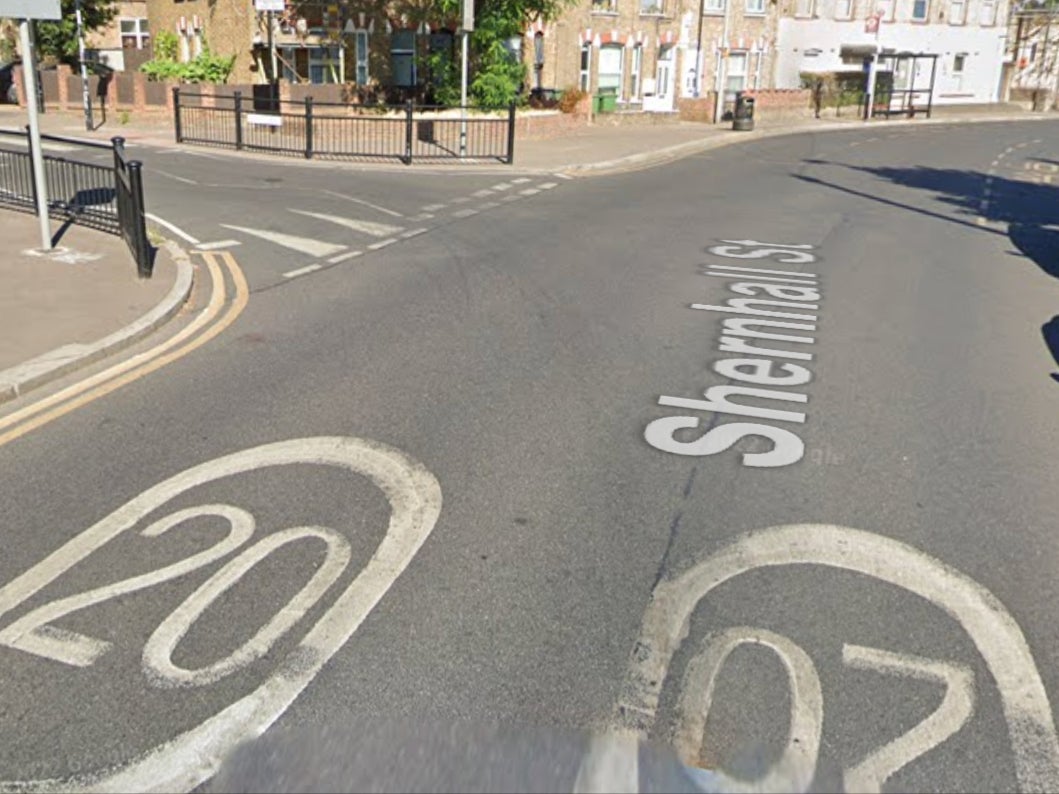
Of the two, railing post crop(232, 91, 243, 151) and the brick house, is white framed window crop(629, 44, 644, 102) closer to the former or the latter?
the brick house

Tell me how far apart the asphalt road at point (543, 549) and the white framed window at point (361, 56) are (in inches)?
930

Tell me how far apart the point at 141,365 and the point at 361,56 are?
2663cm

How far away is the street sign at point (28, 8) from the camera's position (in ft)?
32.2

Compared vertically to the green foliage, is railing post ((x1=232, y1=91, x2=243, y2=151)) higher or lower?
lower

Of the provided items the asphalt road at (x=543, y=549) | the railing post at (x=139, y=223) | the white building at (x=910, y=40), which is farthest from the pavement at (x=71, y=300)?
the white building at (x=910, y=40)

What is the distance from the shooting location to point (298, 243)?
42.3ft

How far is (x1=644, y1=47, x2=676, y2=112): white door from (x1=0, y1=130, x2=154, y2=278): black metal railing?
1124 inches

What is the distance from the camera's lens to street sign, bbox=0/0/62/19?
9812mm

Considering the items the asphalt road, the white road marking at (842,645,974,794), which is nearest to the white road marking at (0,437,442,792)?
the asphalt road

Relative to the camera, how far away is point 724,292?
11.0 metres

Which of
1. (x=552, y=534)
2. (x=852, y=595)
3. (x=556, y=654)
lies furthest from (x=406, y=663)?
(x=852, y=595)

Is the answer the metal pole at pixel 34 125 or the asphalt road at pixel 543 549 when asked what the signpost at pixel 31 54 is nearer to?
the metal pole at pixel 34 125

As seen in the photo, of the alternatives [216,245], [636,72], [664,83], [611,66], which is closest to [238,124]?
[216,245]

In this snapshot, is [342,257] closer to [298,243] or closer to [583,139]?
[298,243]
